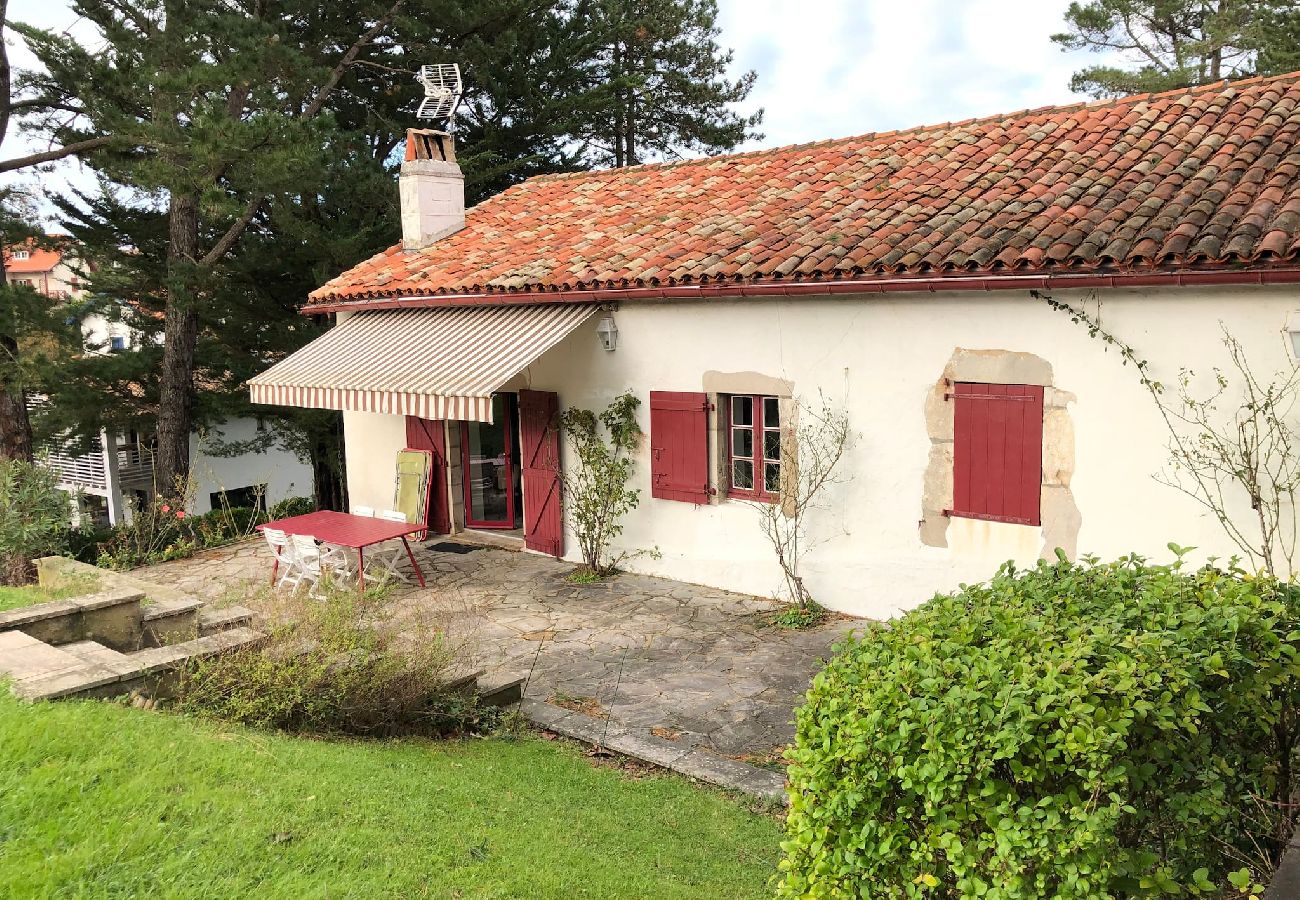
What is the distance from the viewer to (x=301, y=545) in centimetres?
1233

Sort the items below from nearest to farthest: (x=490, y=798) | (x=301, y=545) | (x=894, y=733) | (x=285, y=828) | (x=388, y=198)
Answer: (x=894, y=733) → (x=285, y=828) → (x=490, y=798) → (x=301, y=545) → (x=388, y=198)

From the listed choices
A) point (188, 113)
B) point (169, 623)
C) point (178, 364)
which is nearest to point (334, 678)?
point (169, 623)

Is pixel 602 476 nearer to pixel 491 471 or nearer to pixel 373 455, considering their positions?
pixel 491 471

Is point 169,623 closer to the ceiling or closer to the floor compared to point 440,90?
closer to the floor

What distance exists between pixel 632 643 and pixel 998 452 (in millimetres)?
4578

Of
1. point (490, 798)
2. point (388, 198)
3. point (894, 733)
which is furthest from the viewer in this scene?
point (388, 198)

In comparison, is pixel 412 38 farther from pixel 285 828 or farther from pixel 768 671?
pixel 285 828

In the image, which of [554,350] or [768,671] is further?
[554,350]

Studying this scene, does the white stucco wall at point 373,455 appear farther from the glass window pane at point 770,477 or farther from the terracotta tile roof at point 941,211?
the glass window pane at point 770,477

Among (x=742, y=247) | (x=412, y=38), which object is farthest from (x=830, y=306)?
(x=412, y=38)

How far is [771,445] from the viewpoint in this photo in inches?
490

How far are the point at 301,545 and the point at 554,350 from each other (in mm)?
4549

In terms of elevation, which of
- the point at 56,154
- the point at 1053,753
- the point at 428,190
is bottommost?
the point at 1053,753

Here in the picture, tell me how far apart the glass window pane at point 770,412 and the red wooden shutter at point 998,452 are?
258 centimetres
